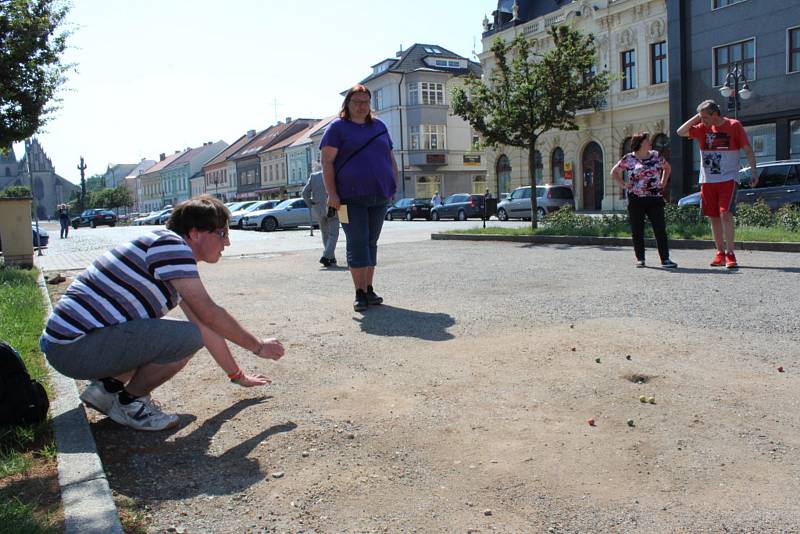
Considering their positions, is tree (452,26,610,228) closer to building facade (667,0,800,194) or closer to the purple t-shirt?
the purple t-shirt

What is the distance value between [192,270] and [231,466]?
34.3 inches

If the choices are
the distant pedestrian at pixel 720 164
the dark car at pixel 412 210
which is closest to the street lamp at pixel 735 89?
the dark car at pixel 412 210

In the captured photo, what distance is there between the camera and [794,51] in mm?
28906

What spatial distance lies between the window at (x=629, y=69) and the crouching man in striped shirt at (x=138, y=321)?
38.0 meters

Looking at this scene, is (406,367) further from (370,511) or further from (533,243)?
(533,243)

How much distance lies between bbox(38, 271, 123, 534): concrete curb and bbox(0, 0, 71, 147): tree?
33.8ft

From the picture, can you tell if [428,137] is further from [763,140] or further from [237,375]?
[237,375]

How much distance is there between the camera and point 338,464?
2.91 metres

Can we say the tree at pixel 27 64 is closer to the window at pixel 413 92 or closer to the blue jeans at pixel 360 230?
the blue jeans at pixel 360 230

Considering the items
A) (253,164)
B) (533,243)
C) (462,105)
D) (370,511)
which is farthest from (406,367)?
(253,164)

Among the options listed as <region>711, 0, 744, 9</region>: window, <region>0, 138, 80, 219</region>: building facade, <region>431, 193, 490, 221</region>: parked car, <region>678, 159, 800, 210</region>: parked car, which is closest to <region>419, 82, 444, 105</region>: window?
<region>431, 193, 490, 221</region>: parked car

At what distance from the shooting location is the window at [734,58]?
100 feet

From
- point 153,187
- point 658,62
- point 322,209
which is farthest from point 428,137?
point 153,187

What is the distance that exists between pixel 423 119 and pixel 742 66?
33.5m
